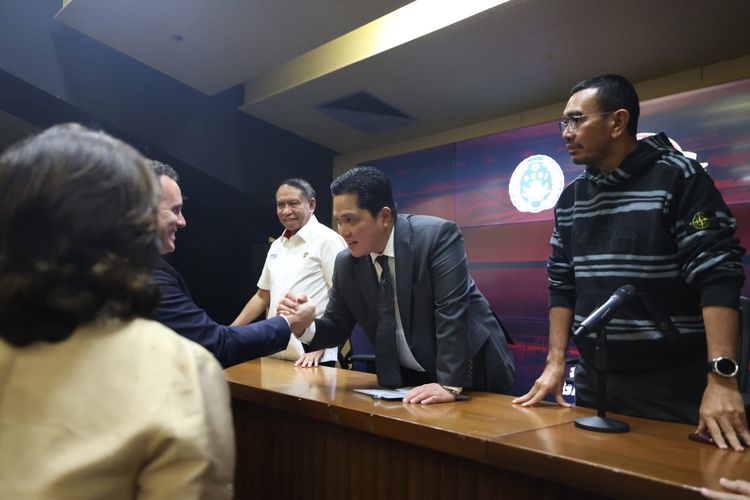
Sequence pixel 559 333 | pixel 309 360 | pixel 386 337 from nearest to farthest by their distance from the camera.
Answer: pixel 559 333, pixel 386 337, pixel 309 360

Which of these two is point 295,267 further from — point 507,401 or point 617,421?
point 617,421

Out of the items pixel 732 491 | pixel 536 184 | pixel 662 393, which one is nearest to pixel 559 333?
pixel 662 393

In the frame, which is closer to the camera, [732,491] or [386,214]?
[732,491]

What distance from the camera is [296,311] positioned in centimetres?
178

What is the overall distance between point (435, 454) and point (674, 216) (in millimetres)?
850

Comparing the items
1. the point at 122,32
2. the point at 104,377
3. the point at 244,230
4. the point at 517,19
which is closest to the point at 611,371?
the point at 104,377

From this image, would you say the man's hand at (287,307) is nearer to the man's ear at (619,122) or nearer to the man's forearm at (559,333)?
the man's forearm at (559,333)

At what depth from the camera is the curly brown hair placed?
0.62m

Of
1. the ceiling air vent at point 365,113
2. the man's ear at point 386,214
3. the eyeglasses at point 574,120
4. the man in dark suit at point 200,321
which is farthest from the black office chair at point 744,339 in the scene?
the ceiling air vent at point 365,113

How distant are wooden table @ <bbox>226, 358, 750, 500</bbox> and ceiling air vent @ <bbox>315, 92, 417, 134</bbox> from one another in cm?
260

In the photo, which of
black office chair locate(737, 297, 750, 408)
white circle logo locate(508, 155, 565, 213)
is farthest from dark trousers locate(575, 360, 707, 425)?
white circle logo locate(508, 155, 565, 213)

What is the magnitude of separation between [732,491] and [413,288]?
1.10 metres

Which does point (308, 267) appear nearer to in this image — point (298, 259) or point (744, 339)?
point (298, 259)

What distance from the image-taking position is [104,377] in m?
0.61
